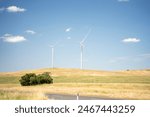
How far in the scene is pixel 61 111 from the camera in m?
14.0

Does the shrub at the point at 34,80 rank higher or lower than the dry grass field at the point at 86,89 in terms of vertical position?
higher

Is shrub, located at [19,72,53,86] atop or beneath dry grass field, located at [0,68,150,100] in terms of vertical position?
atop

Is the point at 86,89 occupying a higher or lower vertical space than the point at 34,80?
lower

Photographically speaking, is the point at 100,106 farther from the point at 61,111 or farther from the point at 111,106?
the point at 61,111

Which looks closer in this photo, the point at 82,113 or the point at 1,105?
the point at 82,113

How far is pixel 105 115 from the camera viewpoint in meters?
13.9

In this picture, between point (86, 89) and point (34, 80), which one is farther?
point (34, 80)

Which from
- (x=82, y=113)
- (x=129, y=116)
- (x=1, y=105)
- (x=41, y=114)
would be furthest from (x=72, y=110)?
(x=1, y=105)

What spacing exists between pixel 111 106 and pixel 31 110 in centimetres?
381

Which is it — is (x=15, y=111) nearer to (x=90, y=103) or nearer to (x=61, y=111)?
(x=61, y=111)

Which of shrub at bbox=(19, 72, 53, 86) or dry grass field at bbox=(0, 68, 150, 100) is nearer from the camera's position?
dry grass field at bbox=(0, 68, 150, 100)

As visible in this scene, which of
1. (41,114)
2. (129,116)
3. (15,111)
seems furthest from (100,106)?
(15,111)

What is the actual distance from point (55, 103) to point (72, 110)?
879 mm

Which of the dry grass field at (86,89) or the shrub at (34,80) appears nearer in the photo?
the dry grass field at (86,89)
